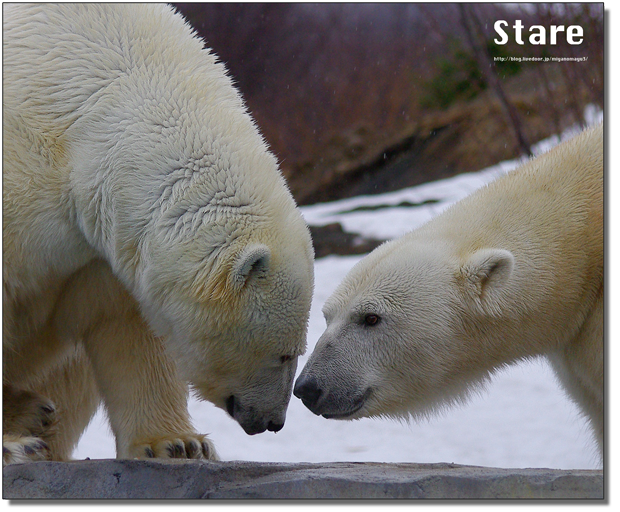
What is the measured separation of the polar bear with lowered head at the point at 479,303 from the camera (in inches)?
114

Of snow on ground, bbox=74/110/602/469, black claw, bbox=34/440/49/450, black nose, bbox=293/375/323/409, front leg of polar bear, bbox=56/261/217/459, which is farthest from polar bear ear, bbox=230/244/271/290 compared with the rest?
snow on ground, bbox=74/110/602/469

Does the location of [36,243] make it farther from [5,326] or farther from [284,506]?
[284,506]

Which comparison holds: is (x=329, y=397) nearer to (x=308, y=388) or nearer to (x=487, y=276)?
(x=308, y=388)

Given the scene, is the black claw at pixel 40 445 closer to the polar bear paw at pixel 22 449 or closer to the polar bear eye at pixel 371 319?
the polar bear paw at pixel 22 449

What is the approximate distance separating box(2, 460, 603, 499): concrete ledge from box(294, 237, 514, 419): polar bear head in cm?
27

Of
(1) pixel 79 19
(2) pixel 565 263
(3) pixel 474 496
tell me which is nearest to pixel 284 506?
(3) pixel 474 496

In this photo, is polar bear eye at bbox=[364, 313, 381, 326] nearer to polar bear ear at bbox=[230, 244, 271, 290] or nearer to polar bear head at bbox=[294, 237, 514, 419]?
polar bear head at bbox=[294, 237, 514, 419]

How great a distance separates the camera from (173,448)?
10.1ft

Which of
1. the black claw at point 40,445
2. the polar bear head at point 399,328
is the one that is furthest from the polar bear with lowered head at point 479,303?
the black claw at point 40,445

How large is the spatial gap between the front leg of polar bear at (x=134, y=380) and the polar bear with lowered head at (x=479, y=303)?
0.58 metres

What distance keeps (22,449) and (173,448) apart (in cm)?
56

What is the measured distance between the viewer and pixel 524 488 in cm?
229

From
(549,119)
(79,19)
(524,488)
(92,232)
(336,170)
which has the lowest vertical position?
(336,170)

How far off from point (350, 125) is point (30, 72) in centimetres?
695
